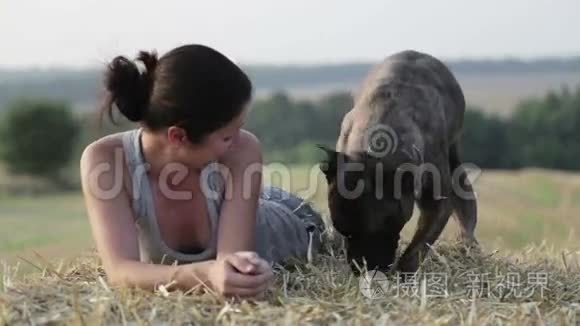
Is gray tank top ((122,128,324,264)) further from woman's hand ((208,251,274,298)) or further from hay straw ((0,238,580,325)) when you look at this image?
woman's hand ((208,251,274,298))

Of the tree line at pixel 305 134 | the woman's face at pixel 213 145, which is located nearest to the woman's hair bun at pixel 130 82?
the woman's face at pixel 213 145

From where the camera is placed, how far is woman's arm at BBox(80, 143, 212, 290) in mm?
3691

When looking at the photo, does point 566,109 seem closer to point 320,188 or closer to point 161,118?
point 320,188

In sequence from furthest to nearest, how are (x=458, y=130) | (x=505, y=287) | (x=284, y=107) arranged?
1. (x=284, y=107)
2. (x=458, y=130)
3. (x=505, y=287)

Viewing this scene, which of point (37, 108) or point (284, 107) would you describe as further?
point (37, 108)

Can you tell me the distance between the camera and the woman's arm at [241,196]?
4039 millimetres

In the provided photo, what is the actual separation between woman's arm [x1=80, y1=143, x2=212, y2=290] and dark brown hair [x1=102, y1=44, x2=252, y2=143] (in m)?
0.29

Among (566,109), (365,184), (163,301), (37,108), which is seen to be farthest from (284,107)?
(163,301)

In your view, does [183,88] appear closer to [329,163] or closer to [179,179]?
[179,179]

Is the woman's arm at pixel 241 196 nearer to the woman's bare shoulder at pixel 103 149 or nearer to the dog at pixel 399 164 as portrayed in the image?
the woman's bare shoulder at pixel 103 149

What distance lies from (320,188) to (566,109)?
107ft

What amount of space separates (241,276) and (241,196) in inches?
27.9

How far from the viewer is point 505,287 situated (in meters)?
4.27

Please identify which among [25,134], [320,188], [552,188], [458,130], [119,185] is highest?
[119,185]
